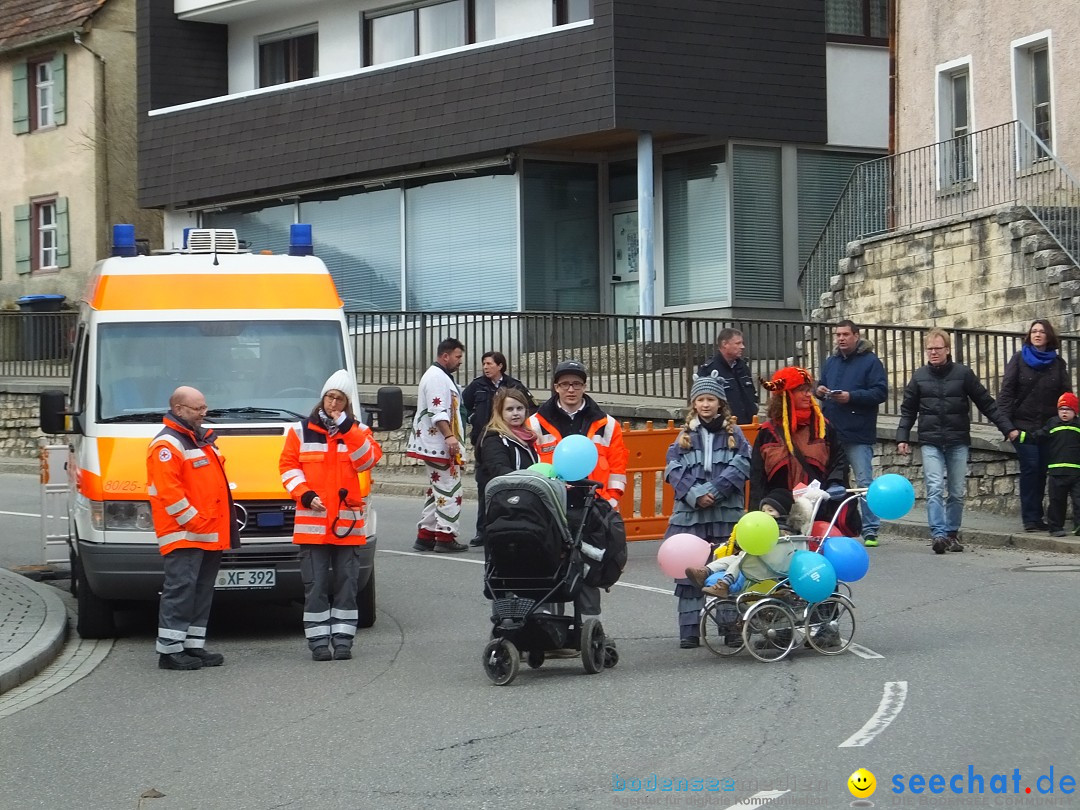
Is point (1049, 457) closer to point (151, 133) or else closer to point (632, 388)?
A: point (632, 388)

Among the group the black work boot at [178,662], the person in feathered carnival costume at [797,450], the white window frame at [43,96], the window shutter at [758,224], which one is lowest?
the black work boot at [178,662]

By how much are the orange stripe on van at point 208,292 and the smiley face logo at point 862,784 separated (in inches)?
273

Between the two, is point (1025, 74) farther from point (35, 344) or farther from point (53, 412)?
point (35, 344)

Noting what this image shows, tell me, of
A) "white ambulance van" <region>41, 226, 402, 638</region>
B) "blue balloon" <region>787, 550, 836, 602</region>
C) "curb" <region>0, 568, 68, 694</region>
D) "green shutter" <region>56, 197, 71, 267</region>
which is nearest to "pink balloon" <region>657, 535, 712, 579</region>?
"blue balloon" <region>787, 550, 836, 602</region>

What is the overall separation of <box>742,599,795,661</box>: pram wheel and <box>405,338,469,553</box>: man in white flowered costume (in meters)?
6.16

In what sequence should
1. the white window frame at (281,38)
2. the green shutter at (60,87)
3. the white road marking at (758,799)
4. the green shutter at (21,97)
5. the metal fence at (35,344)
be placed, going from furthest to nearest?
1. the green shutter at (21,97)
2. the green shutter at (60,87)
3. the white window frame at (281,38)
4. the metal fence at (35,344)
5. the white road marking at (758,799)

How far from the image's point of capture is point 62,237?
38.0 metres

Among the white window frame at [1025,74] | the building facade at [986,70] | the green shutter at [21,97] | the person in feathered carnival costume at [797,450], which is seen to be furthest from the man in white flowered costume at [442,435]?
the green shutter at [21,97]

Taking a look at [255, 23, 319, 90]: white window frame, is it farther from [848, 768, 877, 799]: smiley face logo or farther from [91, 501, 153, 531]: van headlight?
[848, 768, 877, 799]: smiley face logo

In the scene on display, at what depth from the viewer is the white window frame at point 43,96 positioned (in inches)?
1521

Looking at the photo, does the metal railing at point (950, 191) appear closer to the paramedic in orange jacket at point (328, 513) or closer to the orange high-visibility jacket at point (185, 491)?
the paramedic in orange jacket at point (328, 513)

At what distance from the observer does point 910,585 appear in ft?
45.3

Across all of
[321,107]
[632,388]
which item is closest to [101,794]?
[632,388]

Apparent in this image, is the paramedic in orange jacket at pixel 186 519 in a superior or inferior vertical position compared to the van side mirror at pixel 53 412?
inferior
